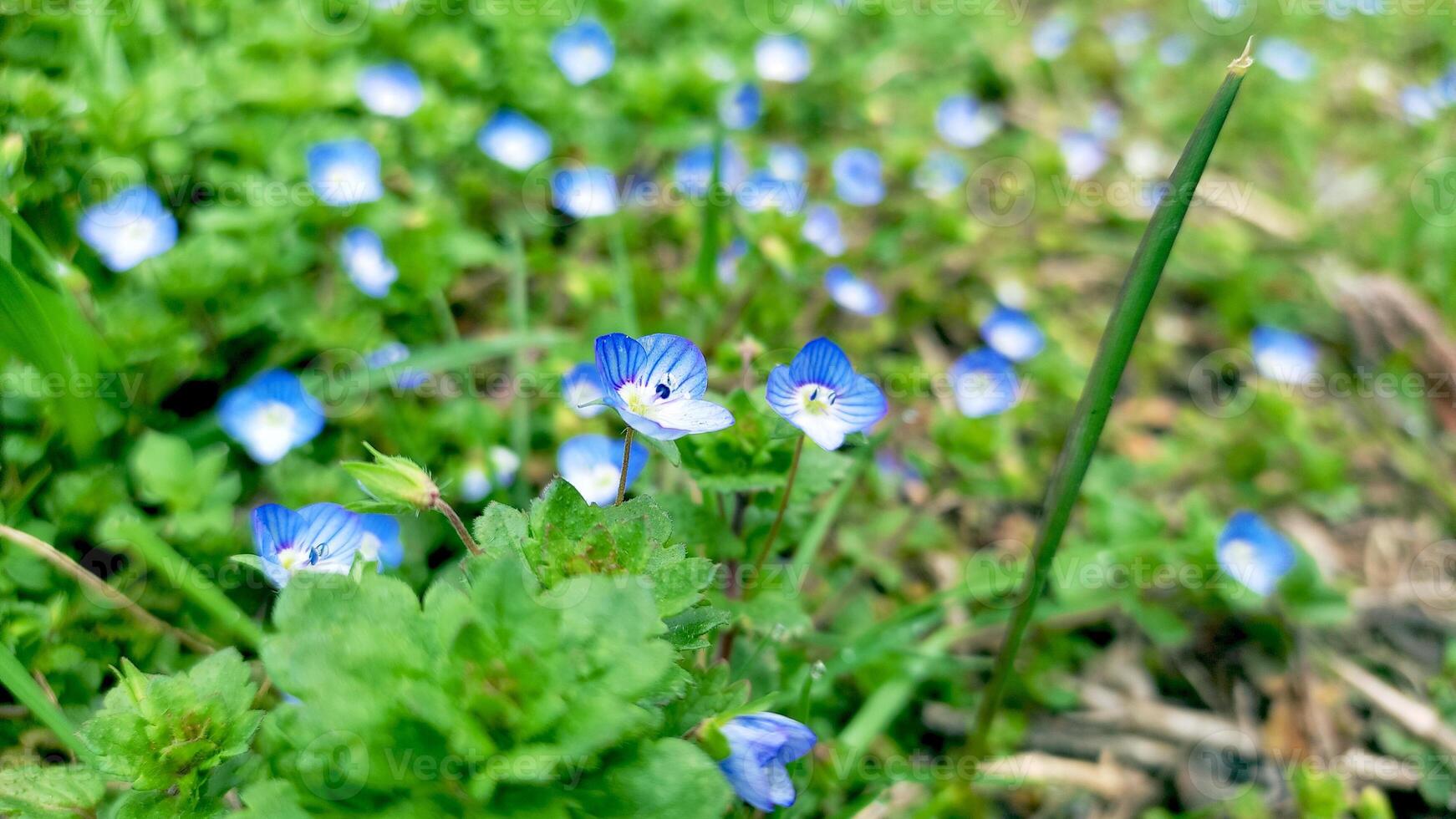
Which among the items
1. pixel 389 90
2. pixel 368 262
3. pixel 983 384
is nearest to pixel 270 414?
pixel 368 262

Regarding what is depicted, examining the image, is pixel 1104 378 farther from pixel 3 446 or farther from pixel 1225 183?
pixel 1225 183

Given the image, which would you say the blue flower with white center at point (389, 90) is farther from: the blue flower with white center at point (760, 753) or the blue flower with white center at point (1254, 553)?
the blue flower with white center at point (1254, 553)

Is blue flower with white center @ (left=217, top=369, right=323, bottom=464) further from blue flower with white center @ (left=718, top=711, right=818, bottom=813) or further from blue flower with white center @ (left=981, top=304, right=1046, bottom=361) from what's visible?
blue flower with white center @ (left=981, top=304, right=1046, bottom=361)

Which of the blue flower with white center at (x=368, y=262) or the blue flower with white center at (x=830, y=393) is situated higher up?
the blue flower with white center at (x=830, y=393)

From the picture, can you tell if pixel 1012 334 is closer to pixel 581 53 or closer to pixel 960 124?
pixel 960 124

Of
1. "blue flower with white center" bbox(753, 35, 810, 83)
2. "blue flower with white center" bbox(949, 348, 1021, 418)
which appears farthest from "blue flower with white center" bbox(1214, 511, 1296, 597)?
"blue flower with white center" bbox(753, 35, 810, 83)

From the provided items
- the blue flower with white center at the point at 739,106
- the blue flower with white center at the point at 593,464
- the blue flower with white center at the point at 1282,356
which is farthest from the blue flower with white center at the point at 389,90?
the blue flower with white center at the point at 1282,356

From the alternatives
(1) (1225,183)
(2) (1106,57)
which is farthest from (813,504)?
(2) (1106,57)
